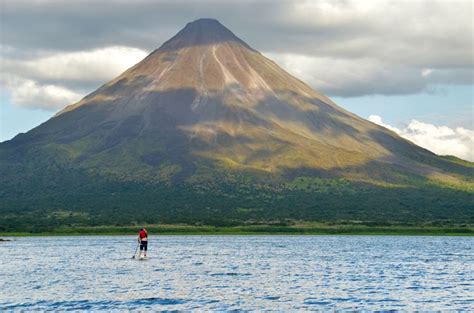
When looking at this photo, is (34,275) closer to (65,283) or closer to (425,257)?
(65,283)

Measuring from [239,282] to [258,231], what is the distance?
11499 cm

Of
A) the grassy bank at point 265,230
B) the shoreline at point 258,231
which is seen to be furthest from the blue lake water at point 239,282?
the grassy bank at point 265,230

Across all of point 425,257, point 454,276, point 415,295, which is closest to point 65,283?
point 415,295

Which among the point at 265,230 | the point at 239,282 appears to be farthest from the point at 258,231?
the point at 239,282

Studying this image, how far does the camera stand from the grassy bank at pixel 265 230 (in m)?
174

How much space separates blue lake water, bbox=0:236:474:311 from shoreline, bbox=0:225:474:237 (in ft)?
244

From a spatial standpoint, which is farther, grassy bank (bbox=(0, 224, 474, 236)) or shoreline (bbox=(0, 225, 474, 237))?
grassy bank (bbox=(0, 224, 474, 236))

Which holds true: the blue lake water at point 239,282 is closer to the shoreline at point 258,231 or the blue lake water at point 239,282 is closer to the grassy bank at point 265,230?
the shoreline at point 258,231

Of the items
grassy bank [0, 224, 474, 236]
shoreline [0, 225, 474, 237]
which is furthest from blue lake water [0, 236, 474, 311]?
grassy bank [0, 224, 474, 236]

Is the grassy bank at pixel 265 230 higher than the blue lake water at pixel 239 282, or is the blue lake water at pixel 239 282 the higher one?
the grassy bank at pixel 265 230

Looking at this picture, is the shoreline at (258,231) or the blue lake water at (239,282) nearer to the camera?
the blue lake water at (239,282)

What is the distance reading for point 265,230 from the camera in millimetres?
177500

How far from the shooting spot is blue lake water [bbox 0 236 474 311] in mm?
50656

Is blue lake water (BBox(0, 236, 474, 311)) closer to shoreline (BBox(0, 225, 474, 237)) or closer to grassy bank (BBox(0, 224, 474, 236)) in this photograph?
shoreline (BBox(0, 225, 474, 237))
